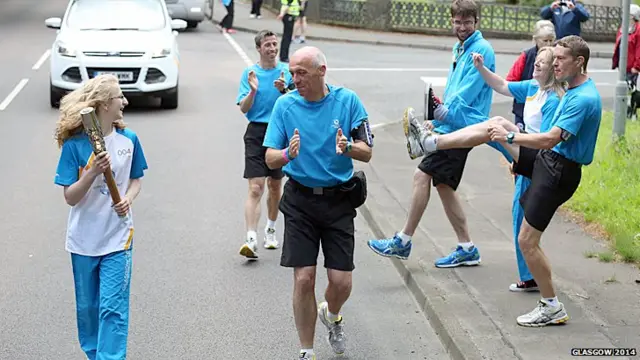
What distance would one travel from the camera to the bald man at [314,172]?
6.27 metres

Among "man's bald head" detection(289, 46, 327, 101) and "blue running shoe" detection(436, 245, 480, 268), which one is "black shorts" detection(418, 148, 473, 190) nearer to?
"blue running shoe" detection(436, 245, 480, 268)

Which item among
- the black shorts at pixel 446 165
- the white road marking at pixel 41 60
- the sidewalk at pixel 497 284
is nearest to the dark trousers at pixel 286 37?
the white road marking at pixel 41 60

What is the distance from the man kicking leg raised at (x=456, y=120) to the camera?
812 centimetres

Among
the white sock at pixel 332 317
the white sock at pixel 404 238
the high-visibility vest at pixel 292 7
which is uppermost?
the white sock at pixel 332 317

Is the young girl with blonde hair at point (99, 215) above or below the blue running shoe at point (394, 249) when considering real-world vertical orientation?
above

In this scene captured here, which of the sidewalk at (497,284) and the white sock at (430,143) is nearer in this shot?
the sidewalk at (497,284)

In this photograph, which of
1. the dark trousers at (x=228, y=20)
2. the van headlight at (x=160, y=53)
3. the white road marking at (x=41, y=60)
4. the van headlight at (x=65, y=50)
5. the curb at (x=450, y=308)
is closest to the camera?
the curb at (x=450, y=308)

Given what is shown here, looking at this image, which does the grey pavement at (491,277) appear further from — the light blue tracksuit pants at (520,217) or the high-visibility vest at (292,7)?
the high-visibility vest at (292,7)

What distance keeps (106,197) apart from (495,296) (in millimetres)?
3189

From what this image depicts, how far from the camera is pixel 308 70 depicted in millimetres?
6172

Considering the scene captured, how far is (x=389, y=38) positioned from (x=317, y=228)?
25.4 metres

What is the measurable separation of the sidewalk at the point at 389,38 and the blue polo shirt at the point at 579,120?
21.8m

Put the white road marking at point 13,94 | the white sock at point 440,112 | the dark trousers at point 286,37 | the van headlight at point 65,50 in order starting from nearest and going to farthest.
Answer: the white sock at point 440,112 → the van headlight at point 65,50 → the white road marking at point 13,94 → the dark trousers at point 286,37

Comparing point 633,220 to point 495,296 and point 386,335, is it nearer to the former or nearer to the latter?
point 495,296
